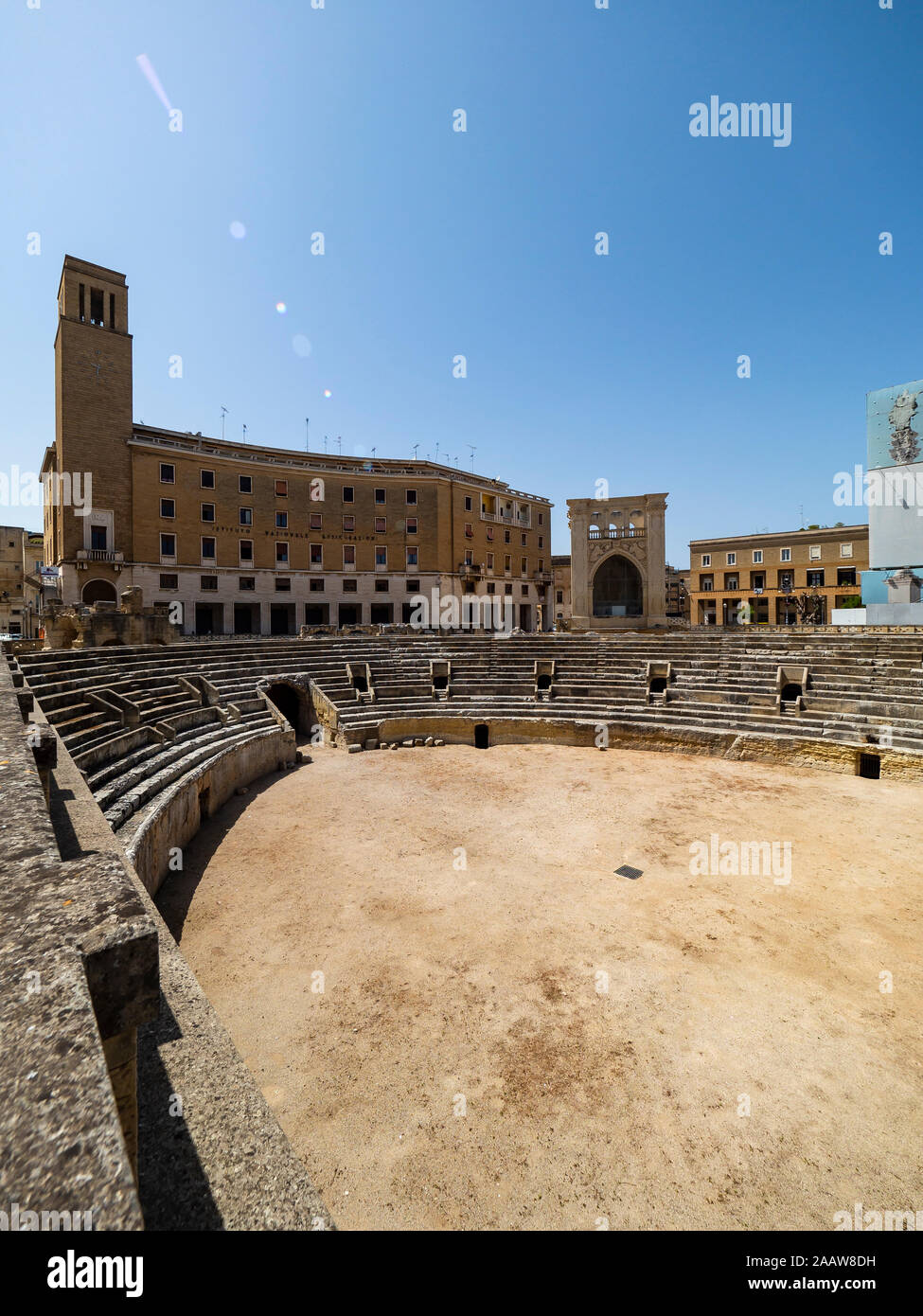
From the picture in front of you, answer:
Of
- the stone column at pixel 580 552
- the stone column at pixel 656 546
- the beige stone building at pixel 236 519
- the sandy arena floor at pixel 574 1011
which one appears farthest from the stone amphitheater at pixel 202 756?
the beige stone building at pixel 236 519

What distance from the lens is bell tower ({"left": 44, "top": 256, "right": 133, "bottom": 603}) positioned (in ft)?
115

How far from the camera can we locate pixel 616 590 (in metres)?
40.2

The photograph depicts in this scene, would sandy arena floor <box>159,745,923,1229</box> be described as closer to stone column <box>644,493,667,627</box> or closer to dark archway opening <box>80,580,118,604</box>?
stone column <box>644,493,667,627</box>

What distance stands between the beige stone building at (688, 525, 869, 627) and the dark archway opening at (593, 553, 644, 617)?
41.1 ft

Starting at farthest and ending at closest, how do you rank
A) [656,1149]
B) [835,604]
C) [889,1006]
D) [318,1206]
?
1. [835,604]
2. [889,1006]
3. [656,1149]
4. [318,1206]

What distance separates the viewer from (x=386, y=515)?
46031mm

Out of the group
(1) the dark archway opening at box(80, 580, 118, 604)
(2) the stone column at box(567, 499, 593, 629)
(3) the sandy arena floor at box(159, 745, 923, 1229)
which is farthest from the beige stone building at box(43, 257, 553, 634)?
(3) the sandy arena floor at box(159, 745, 923, 1229)

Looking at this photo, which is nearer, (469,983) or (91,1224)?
(91,1224)

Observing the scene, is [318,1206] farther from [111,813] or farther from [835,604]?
[835,604]

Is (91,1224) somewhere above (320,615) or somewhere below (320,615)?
below
